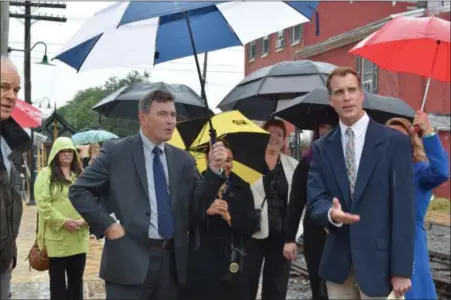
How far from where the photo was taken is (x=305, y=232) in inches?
192

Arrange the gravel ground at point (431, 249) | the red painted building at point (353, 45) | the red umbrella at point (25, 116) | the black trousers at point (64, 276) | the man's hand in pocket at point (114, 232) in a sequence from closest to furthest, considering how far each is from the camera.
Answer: the man's hand in pocket at point (114, 232) → the black trousers at point (64, 276) → the red umbrella at point (25, 116) → the gravel ground at point (431, 249) → the red painted building at point (353, 45)

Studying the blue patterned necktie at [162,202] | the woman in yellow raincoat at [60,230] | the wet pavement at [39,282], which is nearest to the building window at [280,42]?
the wet pavement at [39,282]

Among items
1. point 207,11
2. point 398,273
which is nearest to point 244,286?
point 398,273

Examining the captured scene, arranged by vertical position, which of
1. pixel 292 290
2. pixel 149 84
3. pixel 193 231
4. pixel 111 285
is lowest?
pixel 292 290

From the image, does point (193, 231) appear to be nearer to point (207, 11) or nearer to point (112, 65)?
point (112, 65)

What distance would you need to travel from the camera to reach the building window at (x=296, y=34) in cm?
3562

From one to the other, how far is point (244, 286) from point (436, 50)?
2.49 m

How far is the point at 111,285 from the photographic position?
3.87 metres

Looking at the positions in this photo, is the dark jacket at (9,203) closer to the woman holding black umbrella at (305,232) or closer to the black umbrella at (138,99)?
the woman holding black umbrella at (305,232)

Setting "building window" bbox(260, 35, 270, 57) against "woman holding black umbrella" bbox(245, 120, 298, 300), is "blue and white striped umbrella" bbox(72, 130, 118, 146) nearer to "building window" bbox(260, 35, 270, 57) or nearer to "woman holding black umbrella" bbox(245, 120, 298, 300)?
"woman holding black umbrella" bbox(245, 120, 298, 300)

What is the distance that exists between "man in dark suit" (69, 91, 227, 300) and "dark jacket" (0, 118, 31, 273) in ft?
1.61

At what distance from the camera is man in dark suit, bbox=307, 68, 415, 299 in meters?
3.38

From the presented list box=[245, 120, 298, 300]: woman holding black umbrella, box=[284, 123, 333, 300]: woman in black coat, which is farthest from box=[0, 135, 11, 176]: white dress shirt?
box=[245, 120, 298, 300]: woman holding black umbrella

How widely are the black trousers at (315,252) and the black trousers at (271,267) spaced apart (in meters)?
0.55
